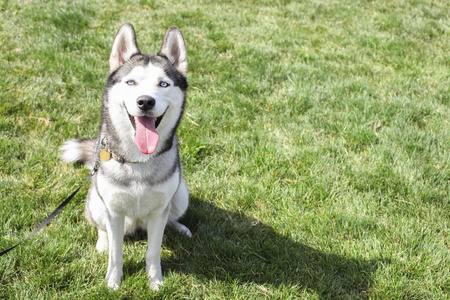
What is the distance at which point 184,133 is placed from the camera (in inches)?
166

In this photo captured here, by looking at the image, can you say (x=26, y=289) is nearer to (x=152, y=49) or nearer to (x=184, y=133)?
(x=184, y=133)

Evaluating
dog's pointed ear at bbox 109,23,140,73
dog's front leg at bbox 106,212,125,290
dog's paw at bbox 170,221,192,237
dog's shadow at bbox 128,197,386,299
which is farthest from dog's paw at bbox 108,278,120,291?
dog's pointed ear at bbox 109,23,140,73

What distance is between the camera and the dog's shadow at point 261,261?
2.67 meters

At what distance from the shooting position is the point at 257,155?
3912mm

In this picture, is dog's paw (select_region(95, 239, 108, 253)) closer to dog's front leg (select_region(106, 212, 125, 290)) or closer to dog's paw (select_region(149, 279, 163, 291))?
dog's front leg (select_region(106, 212, 125, 290))

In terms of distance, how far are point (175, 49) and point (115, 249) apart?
1546 millimetres

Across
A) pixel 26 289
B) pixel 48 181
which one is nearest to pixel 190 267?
pixel 26 289

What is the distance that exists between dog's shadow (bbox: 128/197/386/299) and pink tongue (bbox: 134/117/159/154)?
1.05 meters

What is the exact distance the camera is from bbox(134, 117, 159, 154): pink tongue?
2.28 m

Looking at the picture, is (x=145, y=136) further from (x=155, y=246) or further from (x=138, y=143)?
(x=155, y=246)

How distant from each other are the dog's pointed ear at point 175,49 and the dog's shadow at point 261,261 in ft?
4.58

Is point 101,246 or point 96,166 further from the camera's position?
point 101,246

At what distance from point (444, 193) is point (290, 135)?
1.67m

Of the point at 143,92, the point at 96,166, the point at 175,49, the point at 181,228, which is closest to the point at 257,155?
the point at 181,228
